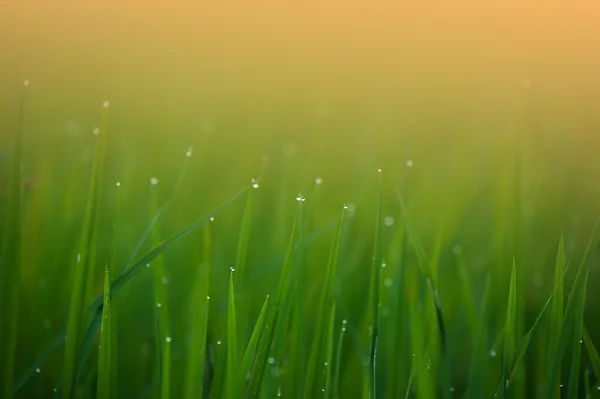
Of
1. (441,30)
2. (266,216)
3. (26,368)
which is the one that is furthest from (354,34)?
(26,368)

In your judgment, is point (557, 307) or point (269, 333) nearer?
point (269, 333)

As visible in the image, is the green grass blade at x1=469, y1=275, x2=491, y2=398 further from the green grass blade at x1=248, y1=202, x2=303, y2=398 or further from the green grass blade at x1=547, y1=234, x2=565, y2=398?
the green grass blade at x1=248, y1=202, x2=303, y2=398

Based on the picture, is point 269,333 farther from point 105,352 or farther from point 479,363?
point 479,363

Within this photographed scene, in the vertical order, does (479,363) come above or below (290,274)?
below

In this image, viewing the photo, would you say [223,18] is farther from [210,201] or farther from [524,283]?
[524,283]

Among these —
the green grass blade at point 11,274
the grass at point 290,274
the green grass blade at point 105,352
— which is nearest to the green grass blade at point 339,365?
the grass at point 290,274

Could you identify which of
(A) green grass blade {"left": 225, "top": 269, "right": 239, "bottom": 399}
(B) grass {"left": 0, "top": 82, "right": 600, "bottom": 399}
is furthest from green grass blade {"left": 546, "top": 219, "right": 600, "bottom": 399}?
(A) green grass blade {"left": 225, "top": 269, "right": 239, "bottom": 399}

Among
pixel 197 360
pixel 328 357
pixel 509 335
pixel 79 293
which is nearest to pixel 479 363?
pixel 509 335
